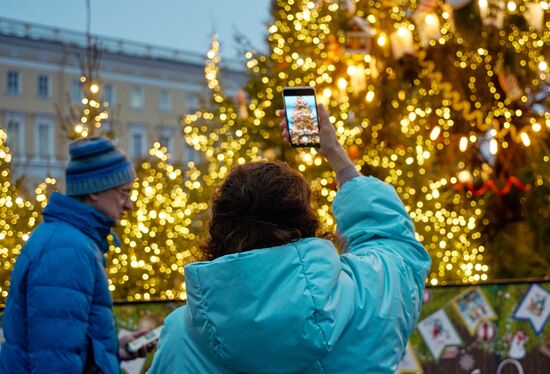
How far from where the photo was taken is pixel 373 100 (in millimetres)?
13750

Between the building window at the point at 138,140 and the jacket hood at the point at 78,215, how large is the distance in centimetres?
6670

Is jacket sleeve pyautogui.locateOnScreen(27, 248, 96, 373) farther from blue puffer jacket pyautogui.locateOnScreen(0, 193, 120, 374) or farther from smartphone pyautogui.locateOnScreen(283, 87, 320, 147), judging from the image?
smartphone pyautogui.locateOnScreen(283, 87, 320, 147)

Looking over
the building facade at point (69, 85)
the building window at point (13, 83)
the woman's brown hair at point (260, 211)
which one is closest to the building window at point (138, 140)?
Result: the building facade at point (69, 85)

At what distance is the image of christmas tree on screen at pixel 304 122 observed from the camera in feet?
8.90

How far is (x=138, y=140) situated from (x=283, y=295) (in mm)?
68995

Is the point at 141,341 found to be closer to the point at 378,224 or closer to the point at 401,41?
the point at 378,224

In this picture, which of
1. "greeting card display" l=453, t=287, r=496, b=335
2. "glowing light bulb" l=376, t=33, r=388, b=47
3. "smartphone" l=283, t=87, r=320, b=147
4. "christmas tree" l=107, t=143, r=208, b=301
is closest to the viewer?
"smartphone" l=283, t=87, r=320, b=147

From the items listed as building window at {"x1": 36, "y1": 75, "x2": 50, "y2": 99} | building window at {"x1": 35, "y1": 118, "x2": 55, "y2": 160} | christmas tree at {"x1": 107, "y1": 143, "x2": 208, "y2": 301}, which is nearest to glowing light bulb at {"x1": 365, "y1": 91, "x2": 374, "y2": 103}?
christmas tree at {"x1": 107, "y1": 143, "x2": 208, "y2": 301}

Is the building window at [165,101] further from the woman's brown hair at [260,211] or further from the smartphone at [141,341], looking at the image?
the woman's brown hair at [260,211]

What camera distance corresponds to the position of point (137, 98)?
67875 millimetres

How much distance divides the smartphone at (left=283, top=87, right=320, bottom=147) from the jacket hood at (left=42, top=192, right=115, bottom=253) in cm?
99

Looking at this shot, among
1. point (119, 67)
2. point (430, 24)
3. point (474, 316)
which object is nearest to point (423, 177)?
point (430, 24)

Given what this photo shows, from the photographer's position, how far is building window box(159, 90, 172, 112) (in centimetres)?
6944

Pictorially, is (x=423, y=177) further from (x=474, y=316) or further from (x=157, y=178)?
(x=474, y=316)
